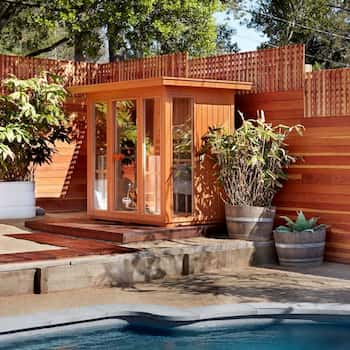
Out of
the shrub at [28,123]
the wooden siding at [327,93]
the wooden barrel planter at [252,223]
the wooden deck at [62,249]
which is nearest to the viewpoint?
the wooden deck at [62,249]

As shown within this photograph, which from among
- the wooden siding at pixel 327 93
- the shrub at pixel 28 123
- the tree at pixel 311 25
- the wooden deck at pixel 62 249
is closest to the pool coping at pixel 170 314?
the wooden deck at pixel 62 249

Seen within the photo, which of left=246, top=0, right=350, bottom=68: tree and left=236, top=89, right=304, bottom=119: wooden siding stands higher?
left=246, top=0, right=350, bottom=68: tree

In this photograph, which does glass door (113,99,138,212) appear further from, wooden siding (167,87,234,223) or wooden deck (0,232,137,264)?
wooden deck (0,232,137,264)

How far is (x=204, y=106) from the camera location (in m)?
9.26

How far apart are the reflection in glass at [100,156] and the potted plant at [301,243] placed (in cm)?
267

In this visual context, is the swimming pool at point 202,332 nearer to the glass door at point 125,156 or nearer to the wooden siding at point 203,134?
the wooden siding at point 203,134

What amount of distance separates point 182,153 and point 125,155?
2.88ft

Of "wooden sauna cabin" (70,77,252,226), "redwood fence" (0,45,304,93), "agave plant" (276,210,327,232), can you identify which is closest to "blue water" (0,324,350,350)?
"agave plant" (276,210,327,232)

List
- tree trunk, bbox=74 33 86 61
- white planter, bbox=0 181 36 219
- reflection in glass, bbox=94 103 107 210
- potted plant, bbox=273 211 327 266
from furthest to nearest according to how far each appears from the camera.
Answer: tree trunk, bbox=74 33 86 61 → white planter, bbox=0 181 36 219 → reflection in glass, bbox=94 103 107 210 → potted plant, bbox=273 211 327 266

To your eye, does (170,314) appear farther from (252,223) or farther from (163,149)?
(163,149)

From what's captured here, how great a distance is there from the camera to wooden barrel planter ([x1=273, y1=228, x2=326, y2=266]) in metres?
8.36

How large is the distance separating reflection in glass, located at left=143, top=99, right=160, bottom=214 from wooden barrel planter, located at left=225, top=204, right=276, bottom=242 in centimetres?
104

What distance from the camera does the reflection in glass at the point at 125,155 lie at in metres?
9.40

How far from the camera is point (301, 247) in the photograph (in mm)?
8375
